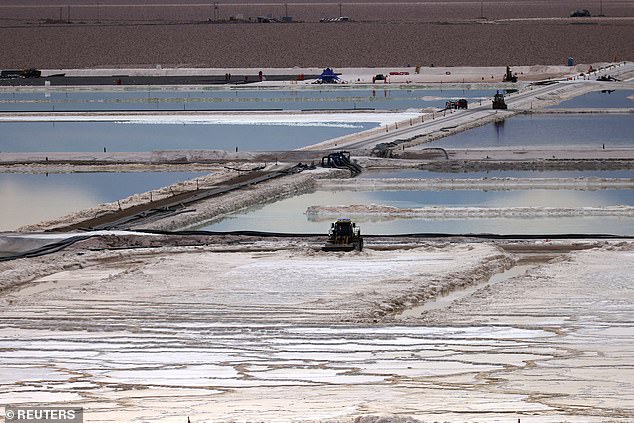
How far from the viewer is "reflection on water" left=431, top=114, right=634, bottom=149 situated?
45.7 meters

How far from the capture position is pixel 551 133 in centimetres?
4919

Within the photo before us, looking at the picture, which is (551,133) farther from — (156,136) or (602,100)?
(602,100)

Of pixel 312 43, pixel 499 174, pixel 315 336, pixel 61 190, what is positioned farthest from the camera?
pixel 312 43

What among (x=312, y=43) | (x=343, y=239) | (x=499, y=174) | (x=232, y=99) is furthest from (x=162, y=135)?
(x=312, y=43)

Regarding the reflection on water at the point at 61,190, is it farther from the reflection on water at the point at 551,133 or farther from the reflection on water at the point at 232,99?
the reflection on water at the point at 232,99

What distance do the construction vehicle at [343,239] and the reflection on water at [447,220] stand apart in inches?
116

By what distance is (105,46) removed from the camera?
114000mm

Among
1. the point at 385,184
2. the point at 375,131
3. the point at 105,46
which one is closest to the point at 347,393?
the point at 385,184

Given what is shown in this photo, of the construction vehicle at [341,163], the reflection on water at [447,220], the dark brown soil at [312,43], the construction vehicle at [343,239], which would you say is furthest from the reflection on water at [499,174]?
the dark brown soil at [312,43]

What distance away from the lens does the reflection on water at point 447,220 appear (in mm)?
29953

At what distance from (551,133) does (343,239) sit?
78.7ft

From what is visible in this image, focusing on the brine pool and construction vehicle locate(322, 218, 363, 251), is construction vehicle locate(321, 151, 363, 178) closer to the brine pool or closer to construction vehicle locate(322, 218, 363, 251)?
the brine pool

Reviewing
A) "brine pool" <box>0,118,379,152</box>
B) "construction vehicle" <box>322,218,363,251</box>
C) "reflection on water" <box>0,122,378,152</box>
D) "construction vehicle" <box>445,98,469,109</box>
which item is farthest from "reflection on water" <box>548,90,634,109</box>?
"construction vehicle" <box>322,218,363,251</box>

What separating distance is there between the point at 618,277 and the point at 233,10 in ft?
522
